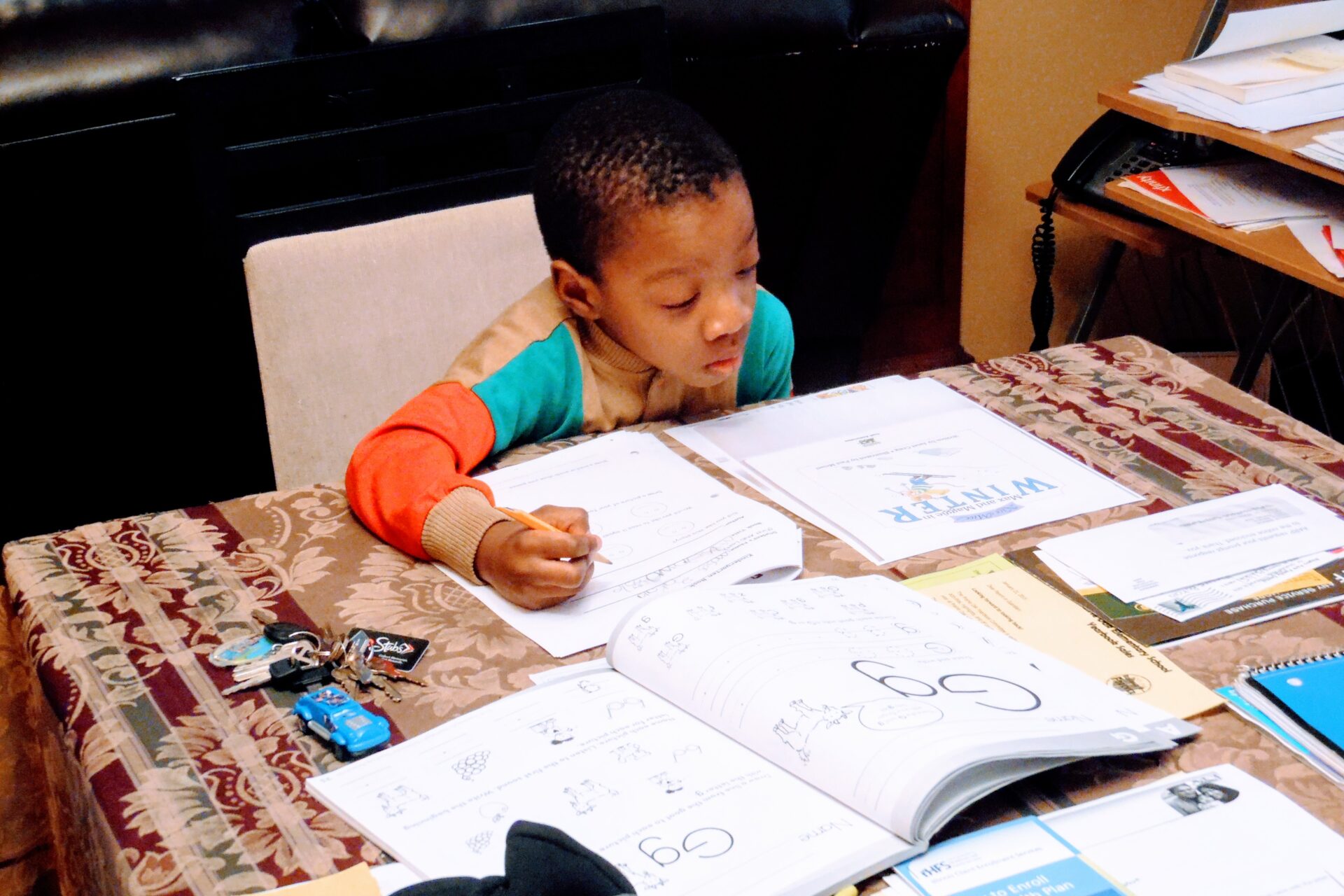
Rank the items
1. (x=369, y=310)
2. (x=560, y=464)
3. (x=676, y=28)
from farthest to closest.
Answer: (x=676, y=28) → (x=369, y=310) → (x=560, y=464)

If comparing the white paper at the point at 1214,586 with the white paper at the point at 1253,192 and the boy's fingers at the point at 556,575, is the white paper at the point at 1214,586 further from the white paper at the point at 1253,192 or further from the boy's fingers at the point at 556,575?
the white paper at the point at 1253,192

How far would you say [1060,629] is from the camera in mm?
930

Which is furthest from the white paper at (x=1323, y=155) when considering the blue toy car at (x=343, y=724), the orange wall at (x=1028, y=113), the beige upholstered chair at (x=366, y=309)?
the blue toy car at (x=343, y=724)

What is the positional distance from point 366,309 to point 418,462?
44 centimetres

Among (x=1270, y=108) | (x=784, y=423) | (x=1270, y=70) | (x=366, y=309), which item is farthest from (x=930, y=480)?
(x=1270, y=70)

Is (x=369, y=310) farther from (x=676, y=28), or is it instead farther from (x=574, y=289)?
(x=676, y=28)

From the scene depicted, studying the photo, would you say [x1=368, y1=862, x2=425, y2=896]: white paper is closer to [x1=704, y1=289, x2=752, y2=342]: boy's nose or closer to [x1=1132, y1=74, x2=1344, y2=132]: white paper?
[x1=704, y1=289, x2=752, y2=342]: boy's nose

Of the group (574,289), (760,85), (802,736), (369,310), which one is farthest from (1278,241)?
(802,736)

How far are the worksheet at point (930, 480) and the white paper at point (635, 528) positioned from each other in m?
0.06

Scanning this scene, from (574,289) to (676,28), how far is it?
3.69 feet

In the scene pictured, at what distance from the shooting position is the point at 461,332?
1583mm

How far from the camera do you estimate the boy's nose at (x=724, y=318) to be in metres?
1.20

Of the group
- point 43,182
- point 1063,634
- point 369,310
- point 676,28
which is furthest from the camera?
point 676,28

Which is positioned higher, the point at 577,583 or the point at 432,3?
the point at 432,3
